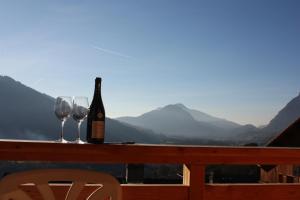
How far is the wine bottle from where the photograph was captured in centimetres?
193

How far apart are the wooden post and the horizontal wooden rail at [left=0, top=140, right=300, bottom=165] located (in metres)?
0.04

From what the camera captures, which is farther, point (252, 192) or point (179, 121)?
point (179, 121)

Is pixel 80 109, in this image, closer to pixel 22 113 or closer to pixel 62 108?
pixel 62 108

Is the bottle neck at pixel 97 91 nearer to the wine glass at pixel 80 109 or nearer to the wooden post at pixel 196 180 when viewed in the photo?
the wine glass at pixel 80 109

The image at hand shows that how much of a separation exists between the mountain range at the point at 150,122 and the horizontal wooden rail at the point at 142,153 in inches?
347

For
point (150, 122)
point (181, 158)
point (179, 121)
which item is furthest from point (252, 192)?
point (179, 121)

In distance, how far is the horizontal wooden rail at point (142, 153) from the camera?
1.86m

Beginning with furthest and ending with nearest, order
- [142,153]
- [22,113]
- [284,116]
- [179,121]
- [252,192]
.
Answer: [22,113] < [179,121] < [284,116] < [252,192] < [142,153]

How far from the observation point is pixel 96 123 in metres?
1.92

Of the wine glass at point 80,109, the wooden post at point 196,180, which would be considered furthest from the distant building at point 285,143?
the wine glass at point 80,109

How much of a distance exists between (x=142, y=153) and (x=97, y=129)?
0.24 meters

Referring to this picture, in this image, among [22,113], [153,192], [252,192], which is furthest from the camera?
[22,113]

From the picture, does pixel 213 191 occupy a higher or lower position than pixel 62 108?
lower

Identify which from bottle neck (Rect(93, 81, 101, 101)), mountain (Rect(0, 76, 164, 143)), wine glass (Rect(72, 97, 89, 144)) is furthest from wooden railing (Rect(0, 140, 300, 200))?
mountain (Rect(0, 76, 164, 143))
